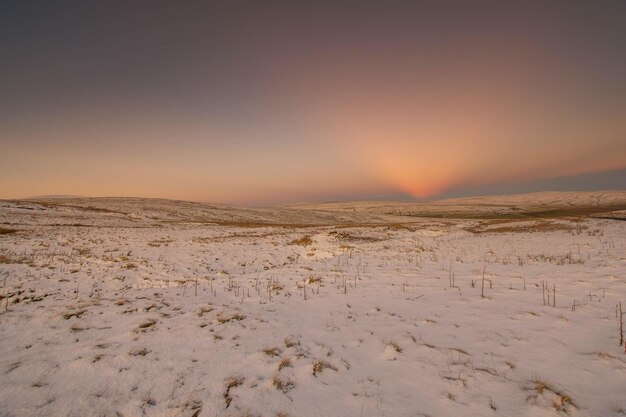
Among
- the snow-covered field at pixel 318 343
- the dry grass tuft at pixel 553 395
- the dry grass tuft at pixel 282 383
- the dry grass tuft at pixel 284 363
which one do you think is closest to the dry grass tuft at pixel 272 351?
the snow-covered field at pixel 318 343

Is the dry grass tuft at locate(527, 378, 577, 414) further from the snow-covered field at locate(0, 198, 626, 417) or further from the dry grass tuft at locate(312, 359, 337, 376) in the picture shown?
the dry grass tuft at locate(312, 359, 337, 376)

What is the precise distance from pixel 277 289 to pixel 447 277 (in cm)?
649

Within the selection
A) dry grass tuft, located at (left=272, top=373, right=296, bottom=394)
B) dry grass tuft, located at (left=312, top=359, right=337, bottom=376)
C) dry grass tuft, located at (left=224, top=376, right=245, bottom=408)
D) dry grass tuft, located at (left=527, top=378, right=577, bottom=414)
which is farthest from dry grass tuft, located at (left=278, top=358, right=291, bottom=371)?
dry grass tuft, located at (left=527, top=378, right=577, bottom=414)

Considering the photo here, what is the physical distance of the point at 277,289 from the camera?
1028 centimetres

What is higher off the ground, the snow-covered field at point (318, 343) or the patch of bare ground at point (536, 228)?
the snow-covered field at point (318, 343)

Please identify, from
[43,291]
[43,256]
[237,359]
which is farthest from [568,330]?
[43,256]

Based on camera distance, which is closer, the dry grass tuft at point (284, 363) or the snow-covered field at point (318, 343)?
the snow-covered field at point (318, 343)

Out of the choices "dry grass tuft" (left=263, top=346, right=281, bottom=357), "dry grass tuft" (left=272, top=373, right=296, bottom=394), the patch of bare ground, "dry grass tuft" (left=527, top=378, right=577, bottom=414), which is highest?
"dry grass tuft" (left=527, top=378, right=577, bottom=414)

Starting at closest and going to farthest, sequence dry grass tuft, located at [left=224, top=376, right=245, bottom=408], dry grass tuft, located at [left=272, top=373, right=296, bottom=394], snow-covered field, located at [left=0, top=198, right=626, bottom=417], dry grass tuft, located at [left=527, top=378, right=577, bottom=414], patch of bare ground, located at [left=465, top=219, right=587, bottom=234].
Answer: dry grass tuft, located at [left=527, top=378, right=577, bottom=414]
snow-covered field, located at [left=0, top=198, right=626, bottom=417]
dry grass tuft, located at [left=224, top=376, right=245, bottom=408]
dry grass tuft, located at [left=272, top=373, right=296, bottom=394]
patch of bare ground, located at [left=465, top=219, right=587, bottom=234]

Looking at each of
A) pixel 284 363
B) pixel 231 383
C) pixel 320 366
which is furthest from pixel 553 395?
pixel 231 383

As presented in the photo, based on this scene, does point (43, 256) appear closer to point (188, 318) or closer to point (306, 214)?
point (188, 318)

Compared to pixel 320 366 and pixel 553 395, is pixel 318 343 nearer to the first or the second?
pixel 320 366

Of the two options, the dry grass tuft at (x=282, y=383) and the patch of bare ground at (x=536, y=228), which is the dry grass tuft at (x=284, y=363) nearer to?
the dry grass tuft at (x=282, y=383)

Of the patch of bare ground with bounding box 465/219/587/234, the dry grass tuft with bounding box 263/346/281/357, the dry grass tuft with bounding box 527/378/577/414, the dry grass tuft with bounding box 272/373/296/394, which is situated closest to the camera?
the dry grass tuft with bounding box 527/378/577/414
